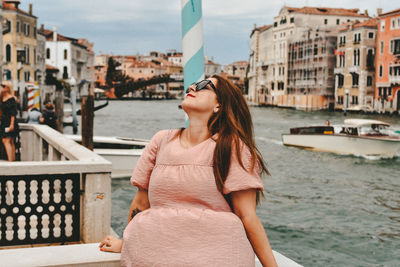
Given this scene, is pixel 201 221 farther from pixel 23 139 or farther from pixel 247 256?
pixel 23 139

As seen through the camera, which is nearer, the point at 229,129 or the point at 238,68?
the point at 229,129

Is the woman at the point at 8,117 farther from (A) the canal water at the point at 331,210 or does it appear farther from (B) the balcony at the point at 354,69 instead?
(B) the balcony at the point at 354,69

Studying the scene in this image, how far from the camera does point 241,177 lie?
1.53 m

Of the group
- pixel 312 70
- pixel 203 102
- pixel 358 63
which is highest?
pixel 358 63

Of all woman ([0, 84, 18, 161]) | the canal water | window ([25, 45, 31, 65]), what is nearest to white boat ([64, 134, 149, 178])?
the canal water

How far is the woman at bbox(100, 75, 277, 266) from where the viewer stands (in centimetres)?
149

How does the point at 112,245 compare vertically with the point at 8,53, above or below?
below

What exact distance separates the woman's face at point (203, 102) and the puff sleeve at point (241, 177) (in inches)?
6.3

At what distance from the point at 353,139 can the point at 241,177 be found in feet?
55.3

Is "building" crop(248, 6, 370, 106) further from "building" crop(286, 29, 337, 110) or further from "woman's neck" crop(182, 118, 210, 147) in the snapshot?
"woman's neck" crop(182, 118, 210, 147)

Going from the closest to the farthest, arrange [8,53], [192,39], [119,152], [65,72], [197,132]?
[197,132]
[192,39]
[119,152]
[8,53]
[65,72]

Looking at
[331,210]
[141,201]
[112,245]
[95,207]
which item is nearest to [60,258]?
[112,245]

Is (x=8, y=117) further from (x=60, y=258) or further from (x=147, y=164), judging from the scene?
(x=147, y=164)

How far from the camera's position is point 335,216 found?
958 cm
